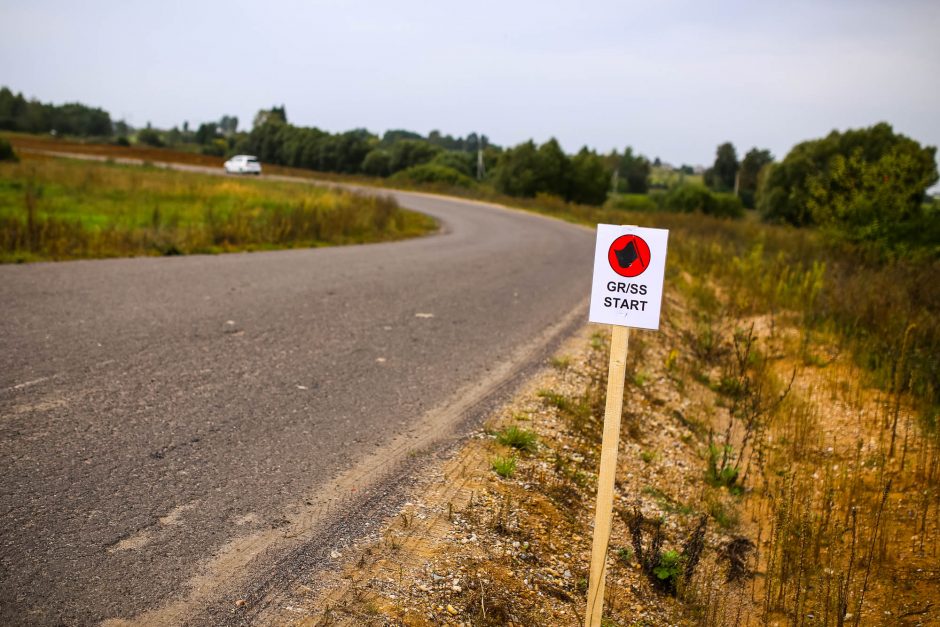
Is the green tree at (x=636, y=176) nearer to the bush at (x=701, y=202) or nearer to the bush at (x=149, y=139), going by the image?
the bush at (x=701, y=202)

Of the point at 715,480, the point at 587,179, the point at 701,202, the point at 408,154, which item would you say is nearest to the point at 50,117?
the point at 408,154

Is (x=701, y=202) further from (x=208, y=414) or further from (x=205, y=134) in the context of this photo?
(x=205, y=134)

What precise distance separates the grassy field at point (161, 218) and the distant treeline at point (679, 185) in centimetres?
1198

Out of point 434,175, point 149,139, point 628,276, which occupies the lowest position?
point 628,276

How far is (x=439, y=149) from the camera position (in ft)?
248

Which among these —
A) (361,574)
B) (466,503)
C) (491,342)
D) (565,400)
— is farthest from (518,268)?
(361,574)

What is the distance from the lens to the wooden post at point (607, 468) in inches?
111

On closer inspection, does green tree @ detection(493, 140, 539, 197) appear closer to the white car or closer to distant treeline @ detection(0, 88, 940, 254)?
distant treeline @ detection(0, 88, 940, 254)

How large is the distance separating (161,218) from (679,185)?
60571 millimetres

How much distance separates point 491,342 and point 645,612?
13.4 feet

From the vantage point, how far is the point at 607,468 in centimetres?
287

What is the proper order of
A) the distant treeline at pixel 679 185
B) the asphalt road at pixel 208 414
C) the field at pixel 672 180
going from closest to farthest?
the asphalt road at pixel 208 414 → the distant treeline at pixel 679 185 → the field at pixel 672 180

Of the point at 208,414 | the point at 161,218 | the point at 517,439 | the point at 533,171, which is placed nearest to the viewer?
the point at 208,414

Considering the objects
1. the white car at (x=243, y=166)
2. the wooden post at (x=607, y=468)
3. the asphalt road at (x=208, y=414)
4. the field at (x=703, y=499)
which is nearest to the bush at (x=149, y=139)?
the white car at (x=243, y=166)
